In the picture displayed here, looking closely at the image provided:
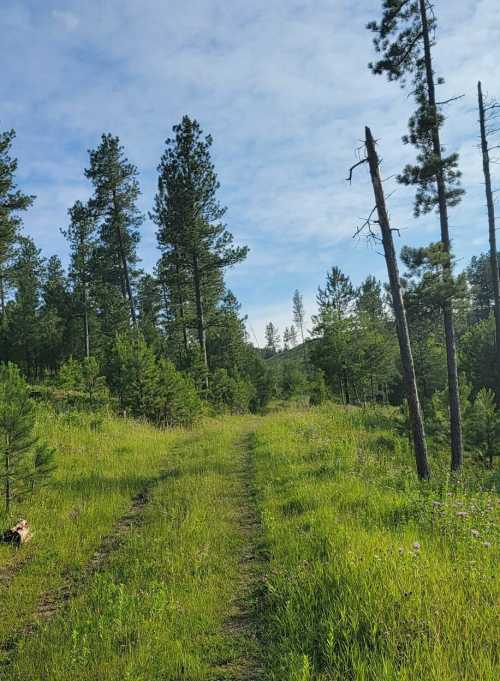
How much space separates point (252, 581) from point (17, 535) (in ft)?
12.2

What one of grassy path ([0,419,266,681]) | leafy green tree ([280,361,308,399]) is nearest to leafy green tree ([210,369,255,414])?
leafy green tree ([280,361,308,399])

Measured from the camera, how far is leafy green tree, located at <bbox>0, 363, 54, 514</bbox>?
6590mm

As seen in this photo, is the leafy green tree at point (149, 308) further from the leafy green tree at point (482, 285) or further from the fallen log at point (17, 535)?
the leafy green tree at point (482, 285)

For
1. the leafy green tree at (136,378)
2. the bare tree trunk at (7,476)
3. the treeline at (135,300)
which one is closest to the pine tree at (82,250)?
the treeline at (135,300)

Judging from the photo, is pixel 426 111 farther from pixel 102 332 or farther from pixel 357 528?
pixel 102 332

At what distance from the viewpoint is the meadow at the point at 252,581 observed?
3107mm

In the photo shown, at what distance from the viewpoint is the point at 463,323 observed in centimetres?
6850

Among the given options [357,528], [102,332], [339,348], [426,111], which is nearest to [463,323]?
[339,348]

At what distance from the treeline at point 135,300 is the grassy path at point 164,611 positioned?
38.2 feet

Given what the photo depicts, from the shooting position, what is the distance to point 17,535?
5.78 meters

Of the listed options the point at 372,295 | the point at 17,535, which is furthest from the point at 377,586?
the point at 372,295

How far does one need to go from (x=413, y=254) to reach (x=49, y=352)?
39106 mm

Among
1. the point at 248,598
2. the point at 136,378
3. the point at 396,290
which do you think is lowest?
the point at 248,598

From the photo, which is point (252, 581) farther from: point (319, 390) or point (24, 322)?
point (24, 322)
